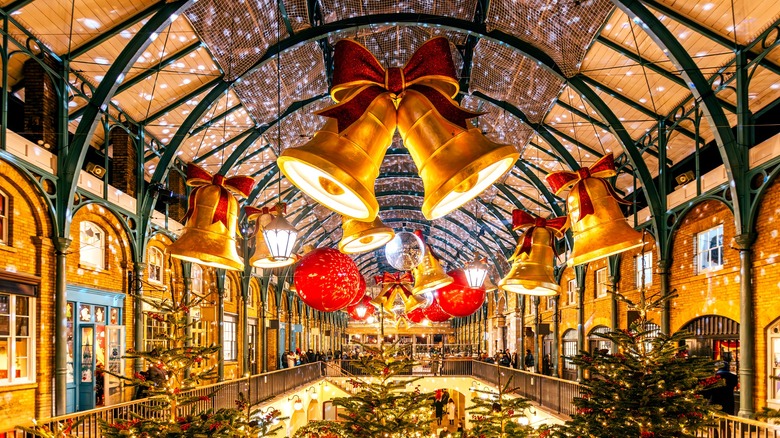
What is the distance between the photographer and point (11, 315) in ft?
34.2

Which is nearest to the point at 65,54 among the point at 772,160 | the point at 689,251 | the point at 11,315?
the point at 11,315

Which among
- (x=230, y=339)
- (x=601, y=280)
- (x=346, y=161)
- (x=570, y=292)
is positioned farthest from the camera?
(x=570, y=292)

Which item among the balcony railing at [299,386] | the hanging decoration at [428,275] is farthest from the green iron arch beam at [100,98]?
the hanging decoration at [428,275]

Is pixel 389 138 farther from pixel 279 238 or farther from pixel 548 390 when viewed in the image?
pixel 548 390

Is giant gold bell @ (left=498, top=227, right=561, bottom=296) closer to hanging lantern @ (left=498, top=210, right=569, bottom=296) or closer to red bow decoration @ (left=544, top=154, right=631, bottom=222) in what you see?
hanging lantern @ (left=498, top=210, right=569, bottom=296)

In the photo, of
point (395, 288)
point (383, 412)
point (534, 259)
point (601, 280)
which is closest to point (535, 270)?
point (534, 259)

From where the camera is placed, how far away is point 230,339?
23.5 meters

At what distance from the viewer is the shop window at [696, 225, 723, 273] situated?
41.9 ft

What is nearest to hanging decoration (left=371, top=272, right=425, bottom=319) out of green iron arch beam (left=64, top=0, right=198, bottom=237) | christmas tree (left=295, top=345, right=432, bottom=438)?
green iron arch beam (left=64, top=0, right=198, bottom=237)

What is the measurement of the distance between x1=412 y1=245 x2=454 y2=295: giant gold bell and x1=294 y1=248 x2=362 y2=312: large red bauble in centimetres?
258

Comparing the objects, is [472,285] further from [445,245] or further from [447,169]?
[445,245]

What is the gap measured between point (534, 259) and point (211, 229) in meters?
2.48

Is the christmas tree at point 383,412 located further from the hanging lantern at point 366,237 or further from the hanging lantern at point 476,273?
the hanging lantern at point 476,273

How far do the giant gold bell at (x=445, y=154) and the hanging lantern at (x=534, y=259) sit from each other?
7.86 feet
